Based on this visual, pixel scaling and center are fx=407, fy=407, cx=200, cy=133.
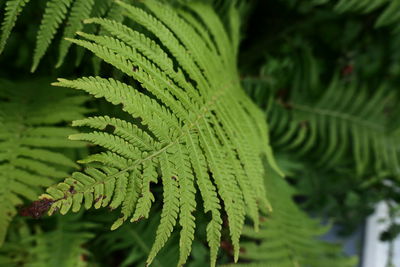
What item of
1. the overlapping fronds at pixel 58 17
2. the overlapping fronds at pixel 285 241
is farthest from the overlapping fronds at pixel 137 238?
the overlapping fronds at pixel 58 17

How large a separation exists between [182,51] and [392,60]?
869 millimetres

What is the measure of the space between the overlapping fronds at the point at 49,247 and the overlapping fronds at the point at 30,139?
11 cm

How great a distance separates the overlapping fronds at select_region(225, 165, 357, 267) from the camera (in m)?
0.96

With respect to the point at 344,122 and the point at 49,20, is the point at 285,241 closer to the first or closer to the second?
the point at 344,122

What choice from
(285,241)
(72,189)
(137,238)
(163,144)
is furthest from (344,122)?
(72,189)

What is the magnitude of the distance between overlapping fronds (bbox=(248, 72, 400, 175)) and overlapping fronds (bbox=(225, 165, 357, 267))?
0.79ft

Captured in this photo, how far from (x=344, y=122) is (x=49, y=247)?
3.07 feet

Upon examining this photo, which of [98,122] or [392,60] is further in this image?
[392,60]

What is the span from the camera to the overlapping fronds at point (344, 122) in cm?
125

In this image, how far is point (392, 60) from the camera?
127cm

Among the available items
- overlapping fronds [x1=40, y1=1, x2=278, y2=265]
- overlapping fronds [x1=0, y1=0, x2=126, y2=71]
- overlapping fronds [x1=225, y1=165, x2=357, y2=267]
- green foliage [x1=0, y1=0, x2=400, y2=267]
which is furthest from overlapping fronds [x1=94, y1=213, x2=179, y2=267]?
overlapping fronds [x1=0, y1=0, x2=126, y2=71]

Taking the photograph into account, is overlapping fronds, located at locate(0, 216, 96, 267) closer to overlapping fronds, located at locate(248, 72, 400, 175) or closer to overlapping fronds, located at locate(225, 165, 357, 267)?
overlapping fronds, located at locate(225, 165, 357, 267)

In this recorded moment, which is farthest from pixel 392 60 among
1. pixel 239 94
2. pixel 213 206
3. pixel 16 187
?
pixel 16 187

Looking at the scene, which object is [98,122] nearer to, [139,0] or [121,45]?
[121,45]
